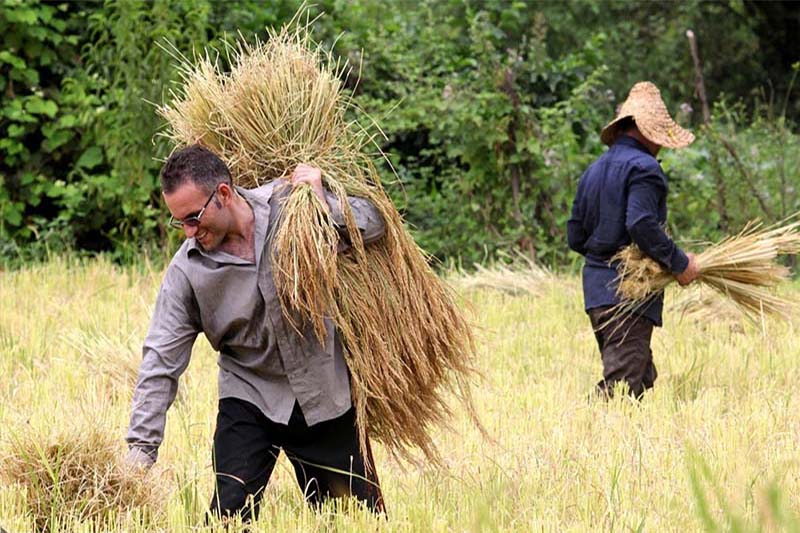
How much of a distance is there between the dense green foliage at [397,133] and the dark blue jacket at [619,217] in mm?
3733

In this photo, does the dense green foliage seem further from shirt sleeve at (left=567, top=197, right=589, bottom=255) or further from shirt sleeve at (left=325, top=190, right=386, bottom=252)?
shirt sleeve at (left=325, top=190, right=386, bottom=252)

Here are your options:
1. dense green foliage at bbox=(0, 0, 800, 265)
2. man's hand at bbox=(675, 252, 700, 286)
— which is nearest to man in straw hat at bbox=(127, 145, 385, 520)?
man's hand at bbox=(675, 252, 700, 286)

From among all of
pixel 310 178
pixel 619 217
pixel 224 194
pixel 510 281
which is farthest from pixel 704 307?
pixel 224 194

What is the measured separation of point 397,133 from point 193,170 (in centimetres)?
731

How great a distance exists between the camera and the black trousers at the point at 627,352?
6.00 m

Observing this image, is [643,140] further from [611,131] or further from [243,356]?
[243,356]

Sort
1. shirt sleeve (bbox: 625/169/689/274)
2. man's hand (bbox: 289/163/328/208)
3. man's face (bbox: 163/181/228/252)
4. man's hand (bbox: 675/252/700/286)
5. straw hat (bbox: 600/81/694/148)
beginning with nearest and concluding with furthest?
man's face (bbox: 163/181/228/252) → man's hand (bbox: 289/163/328/208) → shirt sleeve (bbox: 625/169/689/274) → man's hand (bbox: 675/252/700/286) → straw hat (bbox: 600/81/694/148)

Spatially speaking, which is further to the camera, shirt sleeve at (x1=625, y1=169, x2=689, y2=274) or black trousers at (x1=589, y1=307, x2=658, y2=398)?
black trousers at (x1=589, y1=307, x2=658, y2=398)

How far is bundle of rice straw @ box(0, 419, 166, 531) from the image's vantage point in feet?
12.5

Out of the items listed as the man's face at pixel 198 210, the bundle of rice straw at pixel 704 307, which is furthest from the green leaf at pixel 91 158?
the man's face at pixel 198 210

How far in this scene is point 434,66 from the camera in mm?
11422

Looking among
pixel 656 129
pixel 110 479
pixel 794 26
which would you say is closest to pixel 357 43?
pixel 656 129

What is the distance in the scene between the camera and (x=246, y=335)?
3.97 m

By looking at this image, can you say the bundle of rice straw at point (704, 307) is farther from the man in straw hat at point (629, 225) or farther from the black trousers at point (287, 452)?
the black trousers at point (287, 452)
